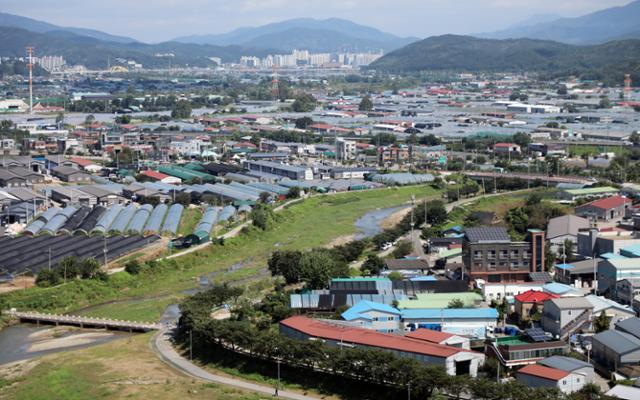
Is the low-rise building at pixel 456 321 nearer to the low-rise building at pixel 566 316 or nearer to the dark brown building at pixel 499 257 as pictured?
the low-rise building at pixel 566 316

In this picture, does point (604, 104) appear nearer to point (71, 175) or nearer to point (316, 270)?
point (71, 175)

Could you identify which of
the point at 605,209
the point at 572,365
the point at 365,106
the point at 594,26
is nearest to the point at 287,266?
the point at 572,365

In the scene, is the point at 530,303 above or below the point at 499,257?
below

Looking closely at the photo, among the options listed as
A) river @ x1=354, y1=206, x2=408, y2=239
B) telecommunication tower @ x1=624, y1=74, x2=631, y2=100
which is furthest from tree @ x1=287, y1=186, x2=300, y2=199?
telecommunication tower @ x1=624, y1=74, x2=631, y2=100

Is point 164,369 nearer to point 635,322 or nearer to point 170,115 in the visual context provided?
point 635,322

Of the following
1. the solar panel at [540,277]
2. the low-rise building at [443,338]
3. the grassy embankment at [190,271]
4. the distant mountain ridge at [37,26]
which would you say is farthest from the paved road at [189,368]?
the distant mountain ridge at [37,26]

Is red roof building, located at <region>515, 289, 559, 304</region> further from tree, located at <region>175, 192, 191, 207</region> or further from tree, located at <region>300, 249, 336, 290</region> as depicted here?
tree, located at <region>175, 192, 191, 207</region>
